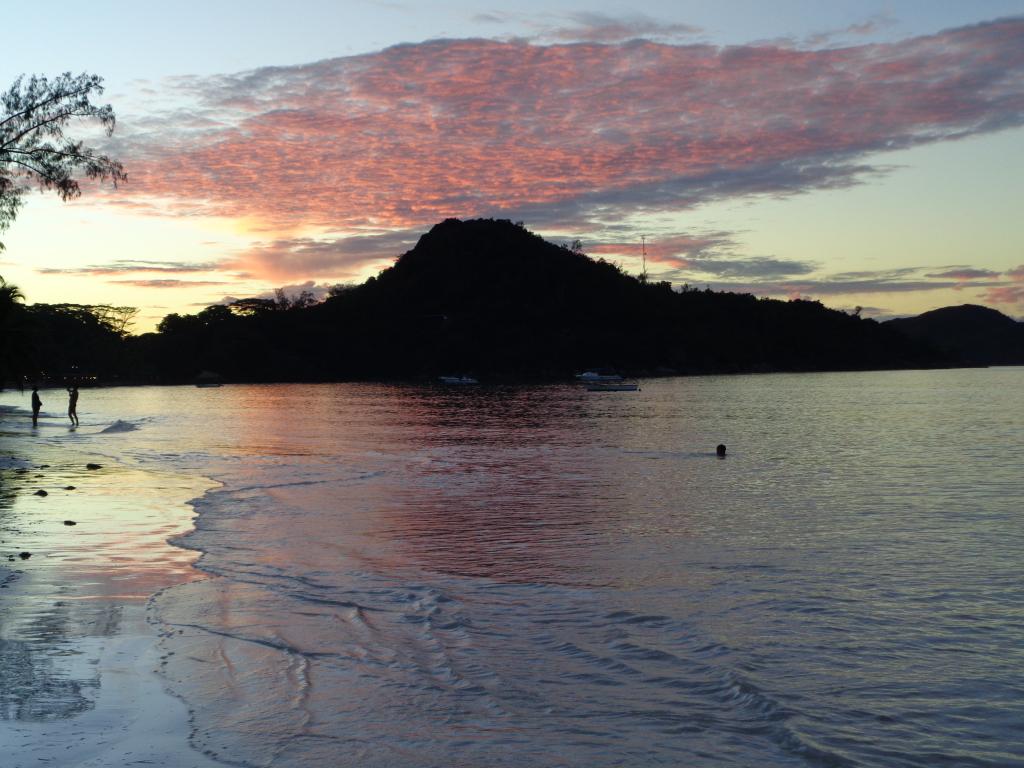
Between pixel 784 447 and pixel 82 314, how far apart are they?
193756 millimetres

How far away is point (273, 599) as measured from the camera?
12.0 meters

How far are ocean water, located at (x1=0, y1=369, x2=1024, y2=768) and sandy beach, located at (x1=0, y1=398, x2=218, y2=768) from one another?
0.32 metres

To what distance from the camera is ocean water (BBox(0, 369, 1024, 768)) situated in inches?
289

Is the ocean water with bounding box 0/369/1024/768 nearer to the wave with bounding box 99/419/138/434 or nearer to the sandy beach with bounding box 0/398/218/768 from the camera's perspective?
the sandy beach with bounding box 0/398/218/768

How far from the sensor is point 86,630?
978 centimetres

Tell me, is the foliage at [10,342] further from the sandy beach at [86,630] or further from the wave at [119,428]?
the sandy beach at [86,630]

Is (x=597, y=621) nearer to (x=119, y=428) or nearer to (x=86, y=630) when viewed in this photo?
(x=86, y=630)

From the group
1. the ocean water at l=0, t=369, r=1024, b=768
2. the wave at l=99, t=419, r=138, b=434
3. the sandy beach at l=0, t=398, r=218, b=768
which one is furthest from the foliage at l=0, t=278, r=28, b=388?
the sandy beach at l=0, t=398, r=218, b=768

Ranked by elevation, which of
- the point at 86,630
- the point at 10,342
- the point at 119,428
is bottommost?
the point at 119,428

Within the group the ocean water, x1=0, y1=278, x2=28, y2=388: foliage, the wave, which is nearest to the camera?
the ocean water

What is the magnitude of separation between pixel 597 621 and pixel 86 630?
6287mm

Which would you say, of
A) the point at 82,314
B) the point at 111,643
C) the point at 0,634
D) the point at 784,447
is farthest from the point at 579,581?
the point at 82,314

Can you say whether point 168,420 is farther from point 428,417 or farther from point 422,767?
point 422,767

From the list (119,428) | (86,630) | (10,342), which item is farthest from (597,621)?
(119,428)
